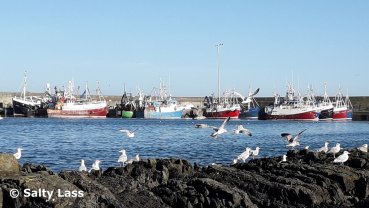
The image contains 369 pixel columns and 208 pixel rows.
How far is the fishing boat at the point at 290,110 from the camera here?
99500 mm

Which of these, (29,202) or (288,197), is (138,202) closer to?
(29,202)

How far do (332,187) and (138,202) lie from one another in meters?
5.07

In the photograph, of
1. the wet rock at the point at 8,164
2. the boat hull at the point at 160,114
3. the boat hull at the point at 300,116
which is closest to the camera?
the wet rock at the point at 8,164

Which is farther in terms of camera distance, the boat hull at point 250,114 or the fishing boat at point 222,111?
the boat hull at point 250,114

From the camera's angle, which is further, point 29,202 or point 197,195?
point 197,195

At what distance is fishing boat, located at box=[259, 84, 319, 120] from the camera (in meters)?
99.5

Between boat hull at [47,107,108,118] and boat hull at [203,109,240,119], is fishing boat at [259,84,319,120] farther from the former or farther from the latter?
boat hull at [47,107,108,118]

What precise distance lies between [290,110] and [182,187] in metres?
87.0

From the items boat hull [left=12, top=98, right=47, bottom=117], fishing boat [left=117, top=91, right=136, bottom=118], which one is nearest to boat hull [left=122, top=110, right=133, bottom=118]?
fishing boat [left=117, top=91, right=136, bottom=118]

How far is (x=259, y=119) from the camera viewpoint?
10925cm

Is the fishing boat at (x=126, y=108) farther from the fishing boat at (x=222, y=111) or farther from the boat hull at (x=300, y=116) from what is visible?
the boat hull at (x=300, y=116)

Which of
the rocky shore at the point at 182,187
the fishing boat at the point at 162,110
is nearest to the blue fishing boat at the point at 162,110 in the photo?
the fishing boat at the point at 162,110

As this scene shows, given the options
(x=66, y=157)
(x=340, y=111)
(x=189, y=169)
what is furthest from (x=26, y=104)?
(x=189, y=169)

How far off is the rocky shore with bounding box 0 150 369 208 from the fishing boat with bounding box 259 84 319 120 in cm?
8137
